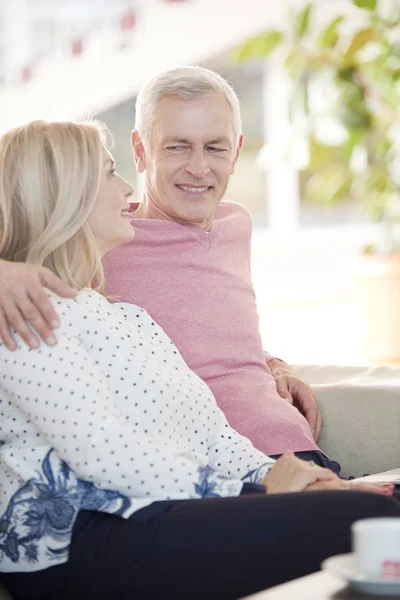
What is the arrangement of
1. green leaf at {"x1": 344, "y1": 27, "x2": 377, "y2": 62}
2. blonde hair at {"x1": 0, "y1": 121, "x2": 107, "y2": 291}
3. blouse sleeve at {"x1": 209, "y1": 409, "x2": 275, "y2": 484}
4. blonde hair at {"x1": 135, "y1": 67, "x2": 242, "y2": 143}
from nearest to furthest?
blonde hair at {"x1": 0, "y1": 121, "x2": 107, "y2": 291}, blouse sleeve at {"x1": 209, "y1": 409, "x2": 275, "y2": 484}, blonde hair at {"x1": 135, "y1": 67, "x2": 242, "y2": 143}, green leaf at {"x1": 344, "y1": 27, "x2": 377, "y2": 62}

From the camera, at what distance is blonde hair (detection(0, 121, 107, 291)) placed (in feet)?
5.24

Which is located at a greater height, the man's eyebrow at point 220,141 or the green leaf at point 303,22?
the green leaf at point 303,22

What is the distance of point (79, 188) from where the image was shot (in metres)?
1.61

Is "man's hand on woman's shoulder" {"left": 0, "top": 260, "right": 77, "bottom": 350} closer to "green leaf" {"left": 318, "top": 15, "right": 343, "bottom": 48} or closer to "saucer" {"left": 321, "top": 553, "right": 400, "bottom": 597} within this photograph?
"saucer" {"left": 321, "top": 553, "right": 400, "bottom": 597}

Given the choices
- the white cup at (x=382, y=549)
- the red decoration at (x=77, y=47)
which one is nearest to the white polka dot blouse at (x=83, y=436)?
the white cup at (x=382, y=549)

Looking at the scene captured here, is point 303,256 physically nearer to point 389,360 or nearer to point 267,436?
point 389,360

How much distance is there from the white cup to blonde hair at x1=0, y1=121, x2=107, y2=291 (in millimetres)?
755

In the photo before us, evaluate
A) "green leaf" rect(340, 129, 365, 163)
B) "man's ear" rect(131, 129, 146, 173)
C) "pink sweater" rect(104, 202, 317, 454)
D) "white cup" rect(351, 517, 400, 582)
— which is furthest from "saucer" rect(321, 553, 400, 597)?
"green leaf" rect(340, 129, 365, 163)

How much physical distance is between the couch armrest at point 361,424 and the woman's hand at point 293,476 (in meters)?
0.42

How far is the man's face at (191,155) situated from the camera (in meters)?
2.10

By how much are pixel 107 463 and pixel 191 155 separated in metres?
0.88

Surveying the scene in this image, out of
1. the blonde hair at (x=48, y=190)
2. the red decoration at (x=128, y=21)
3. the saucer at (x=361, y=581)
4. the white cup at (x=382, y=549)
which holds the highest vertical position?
the red decoration at (x=128, y=21)

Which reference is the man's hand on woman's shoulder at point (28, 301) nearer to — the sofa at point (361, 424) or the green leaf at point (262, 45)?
the sofa at point (361, 424)

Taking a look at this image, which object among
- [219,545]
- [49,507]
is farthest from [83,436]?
[219,545]
